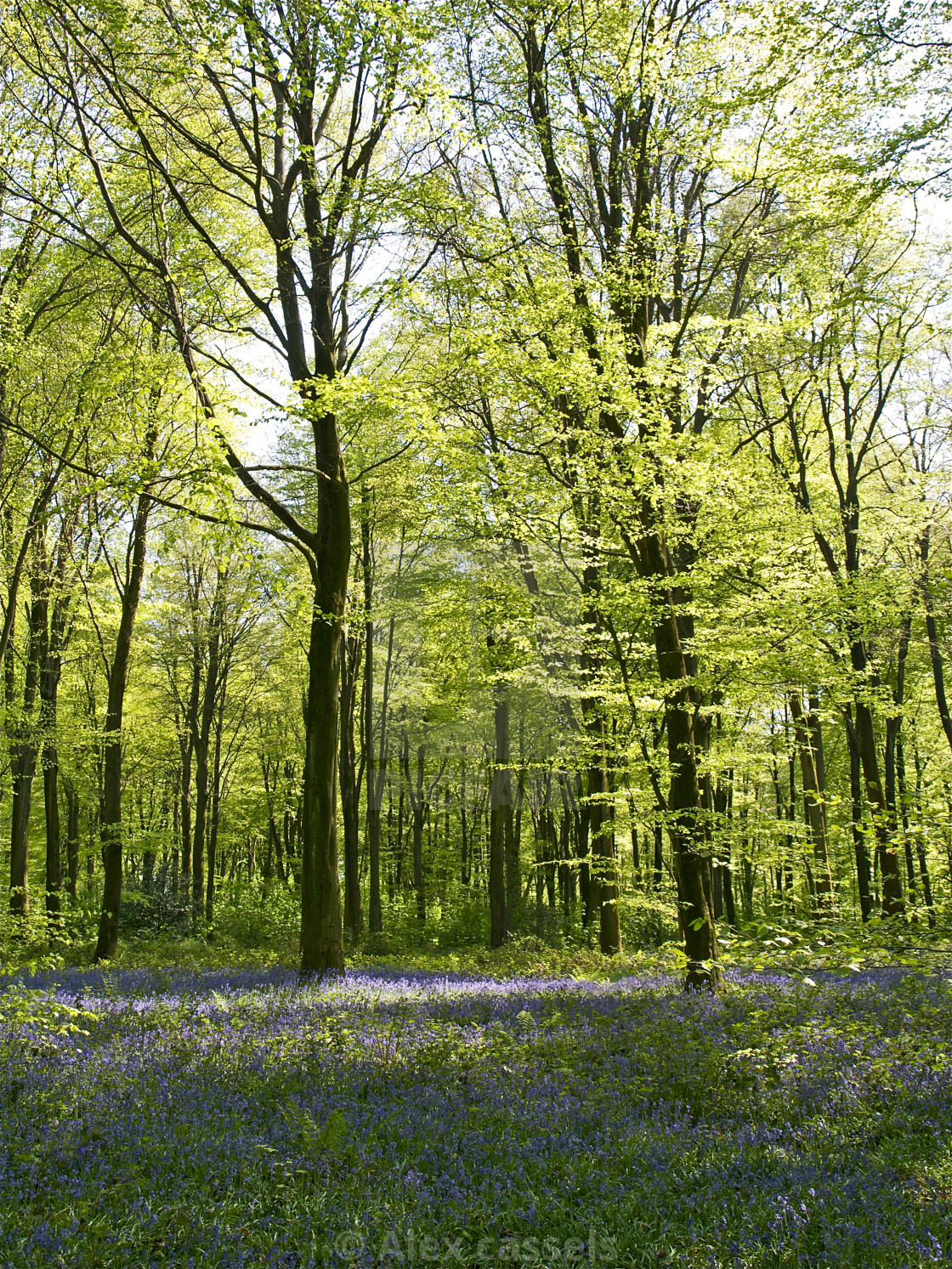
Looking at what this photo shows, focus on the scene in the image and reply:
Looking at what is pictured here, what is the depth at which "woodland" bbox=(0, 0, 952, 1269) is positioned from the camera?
391 cm

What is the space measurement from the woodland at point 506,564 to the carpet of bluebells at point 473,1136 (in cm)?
3

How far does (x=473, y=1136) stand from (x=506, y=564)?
12.4 metres

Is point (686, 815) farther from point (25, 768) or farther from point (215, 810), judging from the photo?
point (215, 810)

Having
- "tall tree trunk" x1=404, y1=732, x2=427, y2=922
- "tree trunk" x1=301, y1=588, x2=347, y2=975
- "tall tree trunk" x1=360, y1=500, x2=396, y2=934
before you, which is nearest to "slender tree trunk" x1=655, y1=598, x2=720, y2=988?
"tree trunk" x1=301, y1=588, x2=347, y2=975

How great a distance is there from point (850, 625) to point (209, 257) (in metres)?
12.0

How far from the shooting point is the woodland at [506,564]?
391 cm

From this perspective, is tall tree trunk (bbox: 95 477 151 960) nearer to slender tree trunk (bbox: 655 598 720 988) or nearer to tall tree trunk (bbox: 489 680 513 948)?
tall tree trunk (bbox: 489 680 513 948)

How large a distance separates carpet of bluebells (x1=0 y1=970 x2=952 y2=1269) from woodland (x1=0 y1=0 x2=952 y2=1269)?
0.11 feet

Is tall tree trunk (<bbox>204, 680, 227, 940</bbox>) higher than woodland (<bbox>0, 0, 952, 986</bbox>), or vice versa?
woodland (<bbox>0, 0, 952, 986</bbox>)

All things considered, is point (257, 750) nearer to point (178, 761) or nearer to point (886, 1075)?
point (178, 761)

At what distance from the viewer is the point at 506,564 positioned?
1582 cm

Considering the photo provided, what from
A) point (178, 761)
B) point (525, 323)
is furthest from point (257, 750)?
point (525, 323)

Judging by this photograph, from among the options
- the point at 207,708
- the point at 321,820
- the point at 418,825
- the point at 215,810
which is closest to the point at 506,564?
the point at 321,820

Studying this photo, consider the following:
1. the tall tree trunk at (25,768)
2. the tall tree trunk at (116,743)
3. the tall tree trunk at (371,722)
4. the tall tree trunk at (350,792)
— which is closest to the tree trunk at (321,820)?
the tall tree trunk at (116,743)
